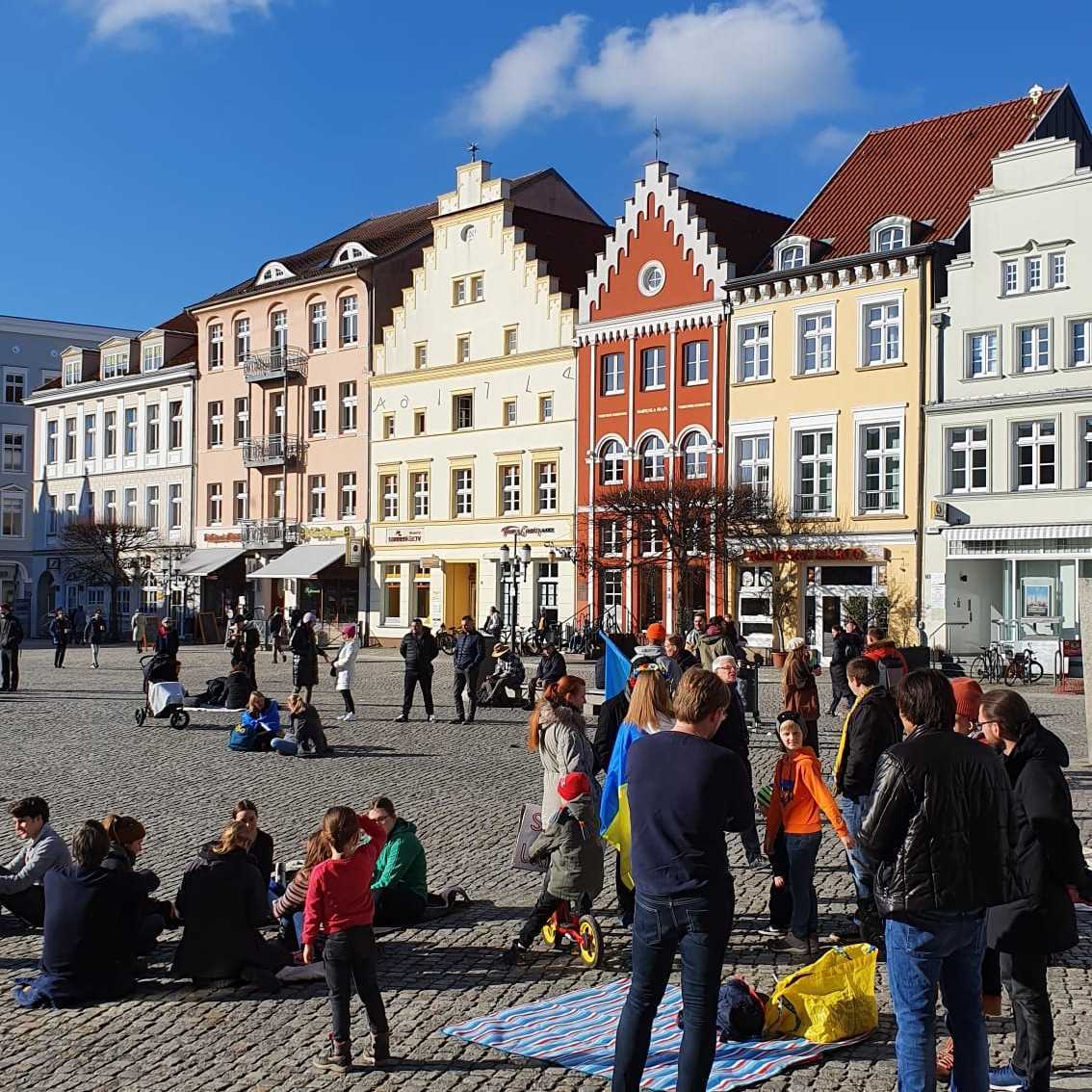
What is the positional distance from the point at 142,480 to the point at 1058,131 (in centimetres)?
4018

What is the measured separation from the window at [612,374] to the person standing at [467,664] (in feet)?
75.1

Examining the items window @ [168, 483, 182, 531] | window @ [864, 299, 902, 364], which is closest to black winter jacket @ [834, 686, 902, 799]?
window @ [864, 299, 902, 364]

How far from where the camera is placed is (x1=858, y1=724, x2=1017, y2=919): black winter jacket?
500 cm

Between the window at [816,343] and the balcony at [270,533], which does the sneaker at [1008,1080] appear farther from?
the balcony at [270,533]

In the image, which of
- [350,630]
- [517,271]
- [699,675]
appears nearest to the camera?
[699,675]

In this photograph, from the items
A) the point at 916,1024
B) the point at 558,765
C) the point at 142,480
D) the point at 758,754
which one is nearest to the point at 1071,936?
the point at 916,1024

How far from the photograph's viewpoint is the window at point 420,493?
50812 millimetres

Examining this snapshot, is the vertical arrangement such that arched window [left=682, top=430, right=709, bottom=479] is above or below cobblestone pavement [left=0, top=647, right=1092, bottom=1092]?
above

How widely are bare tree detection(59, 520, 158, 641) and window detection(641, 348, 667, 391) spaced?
25.1m

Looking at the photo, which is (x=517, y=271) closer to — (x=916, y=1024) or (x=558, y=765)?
(x=558, y=765)

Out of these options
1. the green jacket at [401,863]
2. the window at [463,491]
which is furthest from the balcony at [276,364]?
the green jacket at [401,863]

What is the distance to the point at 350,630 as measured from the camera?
22.0 m

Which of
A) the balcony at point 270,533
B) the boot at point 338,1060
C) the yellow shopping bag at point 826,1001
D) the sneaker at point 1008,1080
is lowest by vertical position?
the boot at point 338,1060

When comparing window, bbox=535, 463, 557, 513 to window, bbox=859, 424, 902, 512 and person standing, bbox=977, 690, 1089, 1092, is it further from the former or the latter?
person standing, bbox=977, 690, 1089, 1092
